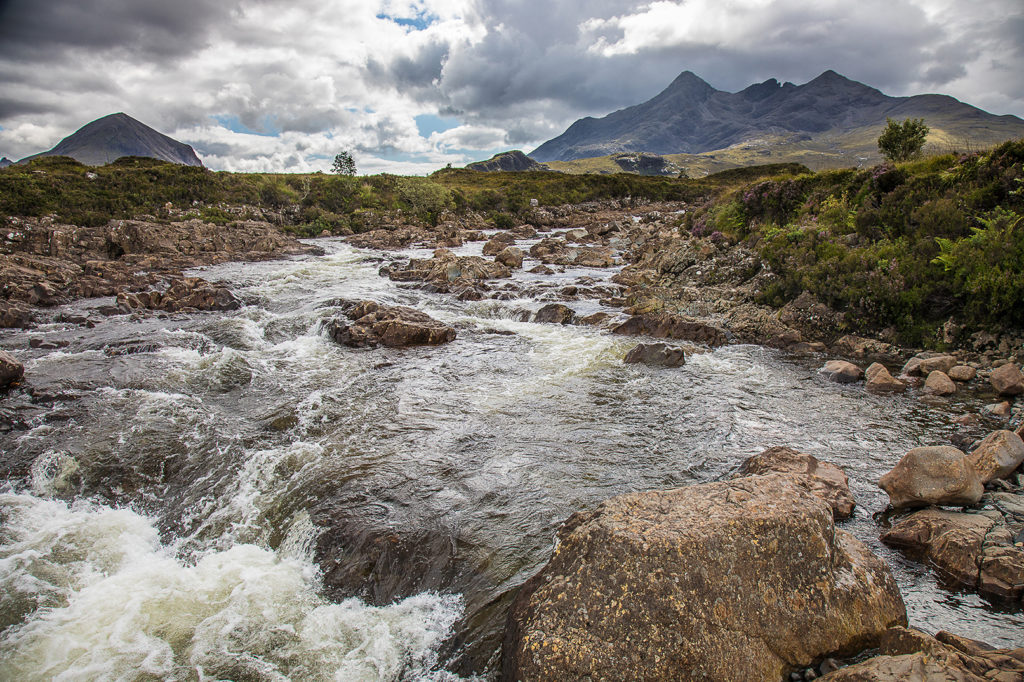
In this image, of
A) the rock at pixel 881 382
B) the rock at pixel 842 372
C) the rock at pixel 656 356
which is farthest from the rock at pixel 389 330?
the rock at pixel 881 382

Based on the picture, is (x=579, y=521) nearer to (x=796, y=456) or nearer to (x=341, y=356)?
(x=796, y=456)

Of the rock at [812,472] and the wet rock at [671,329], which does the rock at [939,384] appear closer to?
the rock at [812,472]

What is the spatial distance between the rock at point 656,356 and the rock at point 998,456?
329 inches

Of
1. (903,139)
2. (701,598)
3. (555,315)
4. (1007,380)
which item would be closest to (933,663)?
(701,598)

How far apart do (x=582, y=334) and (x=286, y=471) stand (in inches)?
537

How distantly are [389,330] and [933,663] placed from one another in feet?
60.7

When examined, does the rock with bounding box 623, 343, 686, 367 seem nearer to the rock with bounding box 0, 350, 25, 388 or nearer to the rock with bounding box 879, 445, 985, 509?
the rock with bounding box 879, 445, 985, 509

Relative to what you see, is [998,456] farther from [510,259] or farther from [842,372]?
[510,259]

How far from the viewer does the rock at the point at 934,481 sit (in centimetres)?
765

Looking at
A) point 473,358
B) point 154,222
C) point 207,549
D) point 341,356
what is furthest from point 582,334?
point 154,222

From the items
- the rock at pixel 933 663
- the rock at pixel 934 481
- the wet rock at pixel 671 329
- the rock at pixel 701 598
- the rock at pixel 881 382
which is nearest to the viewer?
the rock at pixel 933 663

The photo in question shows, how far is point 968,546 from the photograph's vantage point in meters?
6.48

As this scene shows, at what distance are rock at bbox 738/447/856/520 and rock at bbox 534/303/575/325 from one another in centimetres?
1385

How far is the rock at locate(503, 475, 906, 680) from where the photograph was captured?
4.87m
